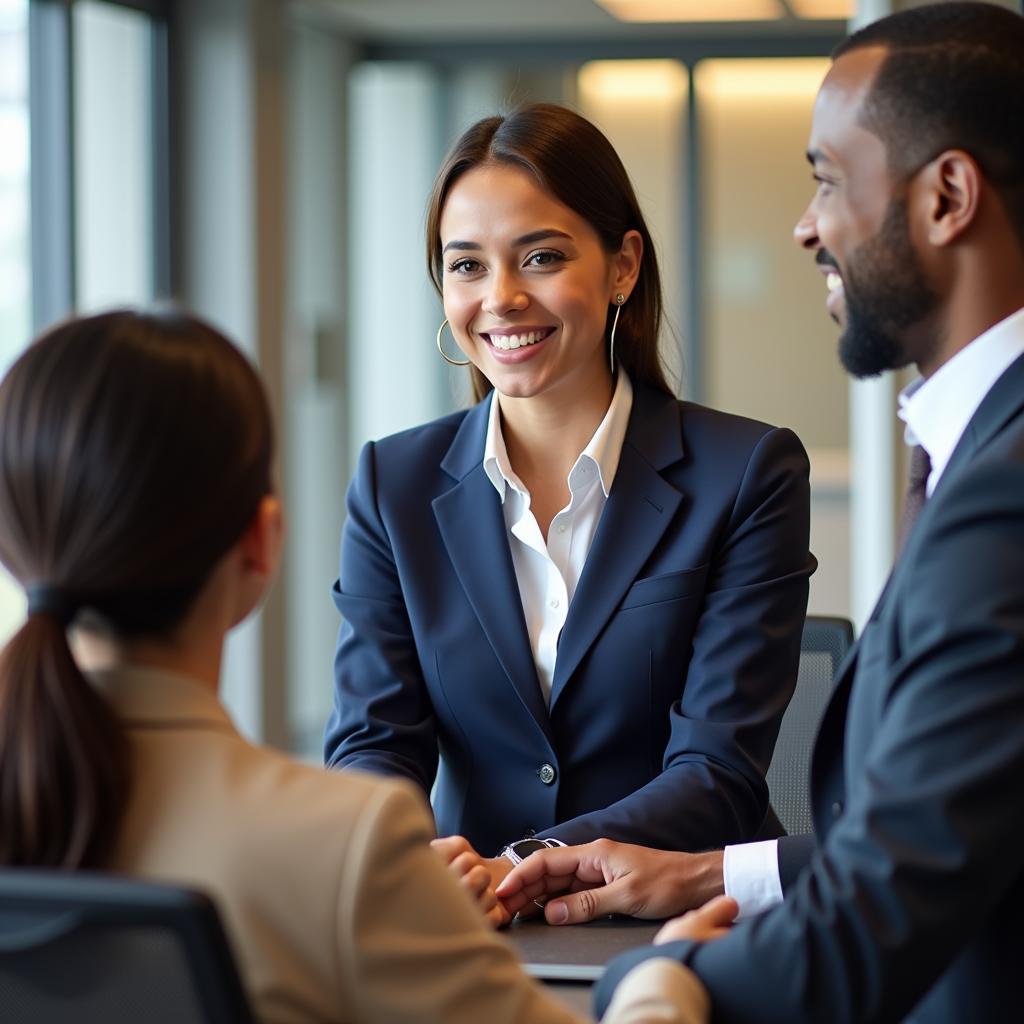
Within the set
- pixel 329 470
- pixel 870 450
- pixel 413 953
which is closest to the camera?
pixel 413 953

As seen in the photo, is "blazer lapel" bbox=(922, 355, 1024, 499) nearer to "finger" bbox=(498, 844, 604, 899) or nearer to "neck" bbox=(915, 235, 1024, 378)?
"neck" bbox=(915, 235, 1024, 378)

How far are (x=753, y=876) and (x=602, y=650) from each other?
454 mm

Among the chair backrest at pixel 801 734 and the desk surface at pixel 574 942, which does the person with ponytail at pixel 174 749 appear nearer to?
the desk surface at pixel 574 942

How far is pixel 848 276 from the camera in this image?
1.42m

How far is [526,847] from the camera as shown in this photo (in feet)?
5.93

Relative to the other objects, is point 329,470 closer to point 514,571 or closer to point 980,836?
point 514,571

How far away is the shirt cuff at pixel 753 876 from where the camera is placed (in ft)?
5.55

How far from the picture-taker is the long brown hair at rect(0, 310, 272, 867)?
1.00 metres

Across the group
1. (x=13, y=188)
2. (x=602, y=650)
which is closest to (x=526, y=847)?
(x=602, y=650)

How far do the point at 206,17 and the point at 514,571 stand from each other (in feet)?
12.6

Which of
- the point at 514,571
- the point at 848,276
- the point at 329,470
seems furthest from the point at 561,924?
the point at 329,470

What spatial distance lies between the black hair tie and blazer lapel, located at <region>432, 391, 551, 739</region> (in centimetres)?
107

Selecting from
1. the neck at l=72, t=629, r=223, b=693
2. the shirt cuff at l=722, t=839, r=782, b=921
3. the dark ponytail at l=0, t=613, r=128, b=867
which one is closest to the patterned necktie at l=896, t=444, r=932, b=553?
the shirt cuff at l=722, t=839, r=782, b=921

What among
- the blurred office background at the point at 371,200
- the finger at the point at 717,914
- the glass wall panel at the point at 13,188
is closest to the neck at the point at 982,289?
the finger at the point at 717,914
